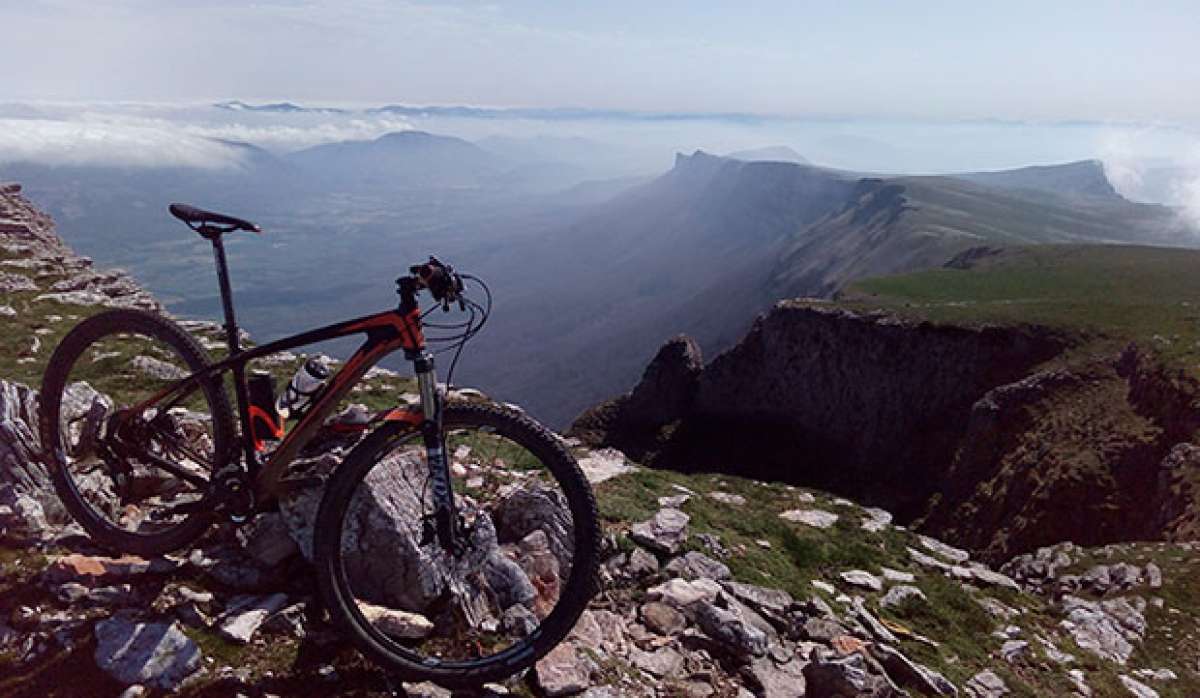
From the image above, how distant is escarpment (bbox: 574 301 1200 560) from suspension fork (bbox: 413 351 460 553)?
30157mm

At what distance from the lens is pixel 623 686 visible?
6.93 meters

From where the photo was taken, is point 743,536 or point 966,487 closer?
point 743,536

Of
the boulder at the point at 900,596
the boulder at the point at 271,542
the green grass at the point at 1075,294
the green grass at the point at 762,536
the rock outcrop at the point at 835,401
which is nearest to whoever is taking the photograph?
the boulder at the point at 271,542

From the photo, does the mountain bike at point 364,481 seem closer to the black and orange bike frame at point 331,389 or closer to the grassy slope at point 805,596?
the black and orange bike frame at point 331,389

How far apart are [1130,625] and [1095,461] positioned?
27.8 m

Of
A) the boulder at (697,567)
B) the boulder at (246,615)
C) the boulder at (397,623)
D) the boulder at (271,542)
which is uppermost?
the boulder at (271,542)

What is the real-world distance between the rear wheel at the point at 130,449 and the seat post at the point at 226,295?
1.39ft

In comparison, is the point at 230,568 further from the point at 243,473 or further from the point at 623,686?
the point at 623,686

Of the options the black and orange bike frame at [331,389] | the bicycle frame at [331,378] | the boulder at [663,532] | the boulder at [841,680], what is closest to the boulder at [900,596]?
the boulder at [663,532]

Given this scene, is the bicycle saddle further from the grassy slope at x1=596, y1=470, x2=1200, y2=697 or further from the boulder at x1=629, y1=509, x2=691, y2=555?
the grassy slope at x1=596, y1=470, x2=1200, y2=697

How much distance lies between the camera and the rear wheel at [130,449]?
281 inches

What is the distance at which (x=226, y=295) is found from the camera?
7238 mm

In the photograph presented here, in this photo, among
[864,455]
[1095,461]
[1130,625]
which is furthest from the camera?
[864,455]

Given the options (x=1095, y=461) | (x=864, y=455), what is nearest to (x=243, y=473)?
(x=1095, y=461)
